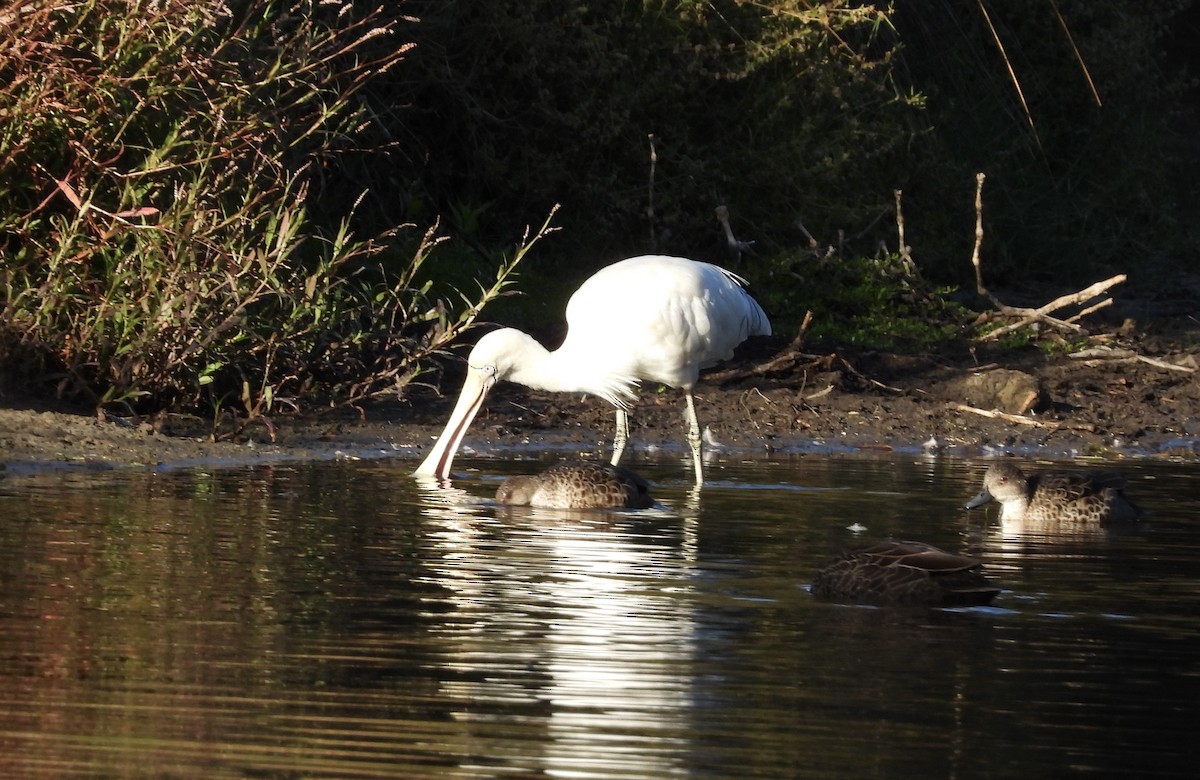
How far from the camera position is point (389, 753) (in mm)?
4879

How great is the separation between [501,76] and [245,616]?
10.6m

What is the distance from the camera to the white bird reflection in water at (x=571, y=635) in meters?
5.12

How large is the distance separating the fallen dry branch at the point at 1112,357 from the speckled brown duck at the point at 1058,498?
530 centimetres

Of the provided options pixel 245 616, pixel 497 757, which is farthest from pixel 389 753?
pixel 245 616

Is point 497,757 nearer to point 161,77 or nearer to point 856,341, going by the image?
point 161,77

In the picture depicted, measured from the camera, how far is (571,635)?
6.39 m

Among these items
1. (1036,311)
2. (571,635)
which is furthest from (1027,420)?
(571,635)

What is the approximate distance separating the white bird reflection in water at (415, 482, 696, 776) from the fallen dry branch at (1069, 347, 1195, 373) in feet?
22.6

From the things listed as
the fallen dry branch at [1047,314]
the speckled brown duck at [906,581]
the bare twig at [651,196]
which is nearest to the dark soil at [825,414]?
the fallen dry branch at [1047,314]

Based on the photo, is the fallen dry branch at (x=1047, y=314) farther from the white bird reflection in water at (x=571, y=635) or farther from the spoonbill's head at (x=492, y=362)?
the white bird reflection in water at (x=571, y=635)

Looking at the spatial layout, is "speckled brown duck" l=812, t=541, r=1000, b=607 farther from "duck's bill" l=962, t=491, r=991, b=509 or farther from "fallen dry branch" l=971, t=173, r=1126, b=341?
"fallen dry branch" l=971, t=173, r=1126, b=341

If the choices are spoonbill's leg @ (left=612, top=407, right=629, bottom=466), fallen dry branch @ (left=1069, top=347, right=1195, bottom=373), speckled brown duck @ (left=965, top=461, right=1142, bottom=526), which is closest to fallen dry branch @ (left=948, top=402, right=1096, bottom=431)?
fallen dry branch @ (left=1069, top=347, right=1195, bottom=373)

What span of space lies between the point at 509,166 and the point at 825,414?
4.17 metres

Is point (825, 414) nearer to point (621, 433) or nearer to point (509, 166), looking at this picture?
point (621, 433)
